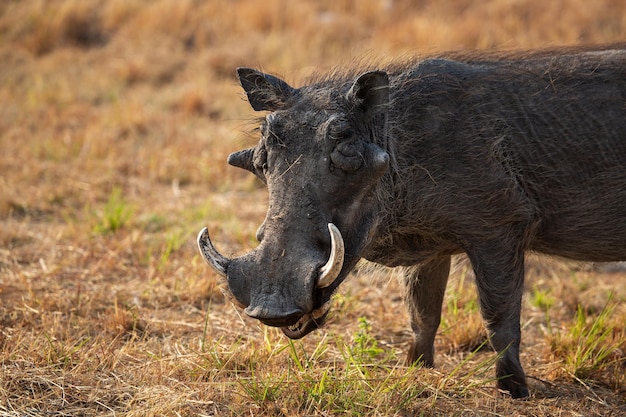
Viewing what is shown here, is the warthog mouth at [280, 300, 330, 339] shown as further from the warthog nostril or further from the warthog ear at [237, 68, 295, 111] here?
the warthog ear at [237, 68, 295, 111]

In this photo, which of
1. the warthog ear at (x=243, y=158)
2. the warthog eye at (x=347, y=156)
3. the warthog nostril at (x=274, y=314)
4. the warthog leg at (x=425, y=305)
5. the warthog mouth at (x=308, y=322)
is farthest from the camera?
the warthog leg at (x=425, y=305)

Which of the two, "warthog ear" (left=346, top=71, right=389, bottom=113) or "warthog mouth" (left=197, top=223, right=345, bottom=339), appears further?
"warthog ear" (left=346, top=71, right=389, bottom=113)

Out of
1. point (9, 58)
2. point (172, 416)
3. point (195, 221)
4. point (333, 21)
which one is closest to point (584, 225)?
point (172, 416)

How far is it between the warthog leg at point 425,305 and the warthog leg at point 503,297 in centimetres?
46

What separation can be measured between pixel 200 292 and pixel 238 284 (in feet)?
5.75

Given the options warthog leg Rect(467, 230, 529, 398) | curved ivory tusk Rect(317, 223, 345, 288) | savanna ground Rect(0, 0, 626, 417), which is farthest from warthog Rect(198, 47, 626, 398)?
savanna ground Rect(0, 0, 626, 417)

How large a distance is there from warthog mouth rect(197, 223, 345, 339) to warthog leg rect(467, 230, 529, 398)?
753mm

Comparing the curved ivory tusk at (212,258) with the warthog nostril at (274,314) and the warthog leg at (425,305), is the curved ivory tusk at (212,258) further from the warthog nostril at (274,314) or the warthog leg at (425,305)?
the warthog leg at (425,305)

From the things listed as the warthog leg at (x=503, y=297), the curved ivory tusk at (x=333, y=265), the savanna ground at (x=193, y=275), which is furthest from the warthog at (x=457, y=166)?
the savanna ground at (x=193, y=275)

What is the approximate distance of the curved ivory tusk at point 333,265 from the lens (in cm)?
300

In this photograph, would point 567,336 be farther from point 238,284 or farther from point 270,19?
point 270,19

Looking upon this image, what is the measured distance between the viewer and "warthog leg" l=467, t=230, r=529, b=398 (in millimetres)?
3637

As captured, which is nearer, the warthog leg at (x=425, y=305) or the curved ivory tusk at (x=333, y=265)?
the curved ivory tusk at (x=333, y=265)

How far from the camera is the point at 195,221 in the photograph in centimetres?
622
